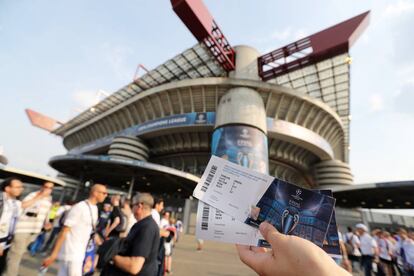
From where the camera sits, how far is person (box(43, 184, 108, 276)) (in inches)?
110

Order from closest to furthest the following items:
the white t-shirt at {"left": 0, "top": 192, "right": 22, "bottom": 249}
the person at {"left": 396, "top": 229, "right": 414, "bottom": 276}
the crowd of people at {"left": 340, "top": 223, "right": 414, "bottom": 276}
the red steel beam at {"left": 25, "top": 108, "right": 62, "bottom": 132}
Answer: the white t-shirt at {"left": 0, "top": 192, "right": 22, "bottom": 249}, the person at {"left": 396, "top": 229, "right": 414, "bottom": 276}, the crowd of people at {"left": 340, "top": 223, "right": 414, "bottom": 276}, the red steel beam at {"left": 25, "top": 108, "right": 62, "bottom": 132}

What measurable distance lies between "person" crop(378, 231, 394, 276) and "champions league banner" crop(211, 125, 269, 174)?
11.9 meters

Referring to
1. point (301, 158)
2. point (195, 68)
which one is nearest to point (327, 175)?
point (301, 158)

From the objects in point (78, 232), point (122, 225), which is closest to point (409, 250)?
point (122, 225)

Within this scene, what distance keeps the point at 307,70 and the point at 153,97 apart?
19.2 metres

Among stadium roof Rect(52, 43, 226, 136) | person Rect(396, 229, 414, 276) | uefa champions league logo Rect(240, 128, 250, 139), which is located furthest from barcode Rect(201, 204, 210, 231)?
stadium roof Rect(52, 43, 226, 136)

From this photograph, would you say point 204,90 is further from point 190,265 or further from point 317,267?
point 317,267

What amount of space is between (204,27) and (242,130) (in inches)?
398

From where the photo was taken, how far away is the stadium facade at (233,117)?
65.3 feet

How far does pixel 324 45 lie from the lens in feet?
66.2

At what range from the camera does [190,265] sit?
6.25m

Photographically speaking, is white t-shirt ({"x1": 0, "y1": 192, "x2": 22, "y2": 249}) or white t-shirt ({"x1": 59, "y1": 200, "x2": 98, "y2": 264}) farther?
white t-shirt ({"x1": 0, "y1": 192, "x2": 22, "y2": 249})

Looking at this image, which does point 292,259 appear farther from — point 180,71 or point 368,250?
point 180,71

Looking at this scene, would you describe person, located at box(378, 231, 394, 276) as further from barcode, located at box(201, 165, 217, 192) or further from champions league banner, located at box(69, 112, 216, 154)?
champions league banner, located at box(69, 112, 216, 154)
